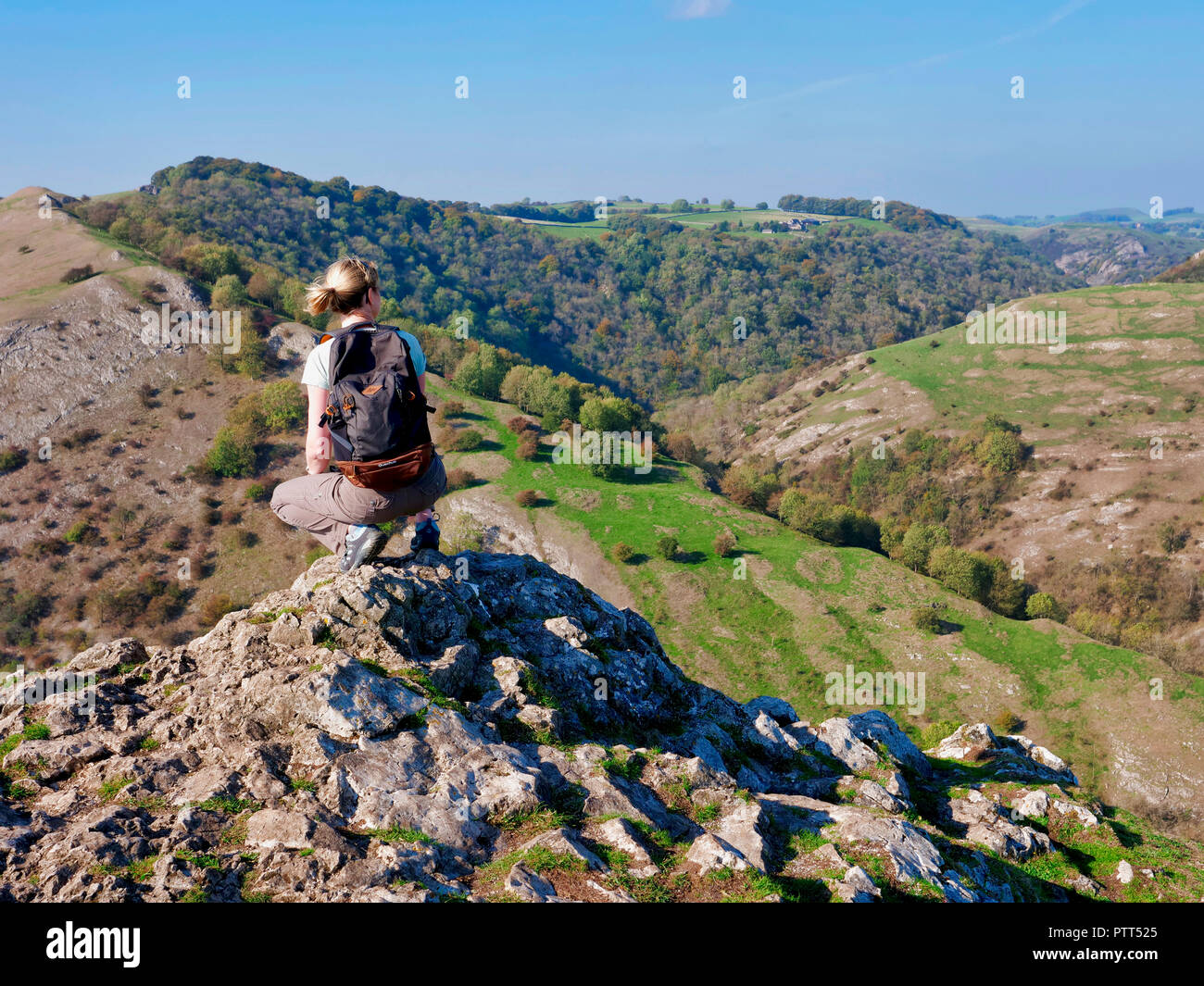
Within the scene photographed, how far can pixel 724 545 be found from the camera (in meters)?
71.1

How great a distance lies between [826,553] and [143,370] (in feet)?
301

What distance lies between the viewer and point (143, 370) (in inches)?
3578

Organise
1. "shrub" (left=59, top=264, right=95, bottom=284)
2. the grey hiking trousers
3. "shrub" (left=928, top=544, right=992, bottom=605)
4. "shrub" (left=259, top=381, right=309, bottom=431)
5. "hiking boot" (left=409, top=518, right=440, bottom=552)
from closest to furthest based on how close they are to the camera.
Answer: the grey hiking trousers < "hiking boot" (left=409, top=518, right=440, bottom=552) < "shrub" (left=928, top=544, right=992, bottom=605) < "shrub" (left=259, top=381, right=309, bottom=431) < "shrub" (left=59, top=264, right=95, bottom=284)

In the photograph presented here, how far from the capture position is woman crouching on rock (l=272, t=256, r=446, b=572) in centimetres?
827

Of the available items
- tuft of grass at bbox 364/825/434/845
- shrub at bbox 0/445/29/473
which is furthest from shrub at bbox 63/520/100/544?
tuft of grass at bbox 364/825/434/845

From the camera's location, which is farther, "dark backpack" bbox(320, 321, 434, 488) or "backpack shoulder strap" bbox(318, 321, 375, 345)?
"backpack shoulder strap" bbox(318, 321, 375, 345)

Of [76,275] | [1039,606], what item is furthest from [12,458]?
[1039,606]

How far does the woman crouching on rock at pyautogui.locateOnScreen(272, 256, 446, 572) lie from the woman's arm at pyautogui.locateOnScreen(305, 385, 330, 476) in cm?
1

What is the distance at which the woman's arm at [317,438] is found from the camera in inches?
333

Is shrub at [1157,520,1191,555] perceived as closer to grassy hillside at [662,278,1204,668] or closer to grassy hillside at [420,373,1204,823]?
grassy hillside at [662,278,1204,668]

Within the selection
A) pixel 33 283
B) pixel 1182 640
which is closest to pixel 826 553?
pixel 1182 640

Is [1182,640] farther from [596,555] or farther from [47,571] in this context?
A: [47,571]

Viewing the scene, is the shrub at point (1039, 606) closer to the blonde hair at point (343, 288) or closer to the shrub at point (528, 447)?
the shrub at point (528, 447)

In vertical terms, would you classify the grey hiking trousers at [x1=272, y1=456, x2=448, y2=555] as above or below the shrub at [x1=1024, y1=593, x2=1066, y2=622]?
above
